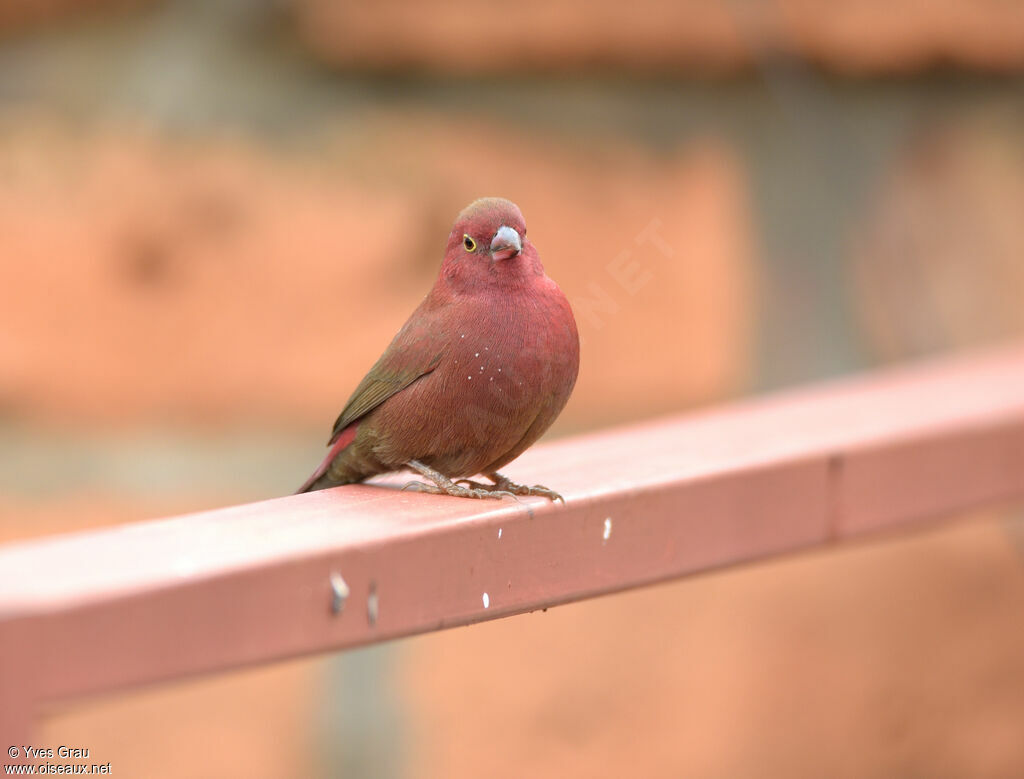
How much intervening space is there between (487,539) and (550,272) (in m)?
1.03

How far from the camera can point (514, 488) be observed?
1.48 m

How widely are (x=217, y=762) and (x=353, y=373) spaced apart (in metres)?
0.57

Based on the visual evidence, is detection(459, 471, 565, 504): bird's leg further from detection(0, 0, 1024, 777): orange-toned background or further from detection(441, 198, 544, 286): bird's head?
detection(0, 0, 1024, 777): orange-toned background

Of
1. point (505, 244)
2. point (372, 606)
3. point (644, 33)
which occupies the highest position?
point (644, 33)

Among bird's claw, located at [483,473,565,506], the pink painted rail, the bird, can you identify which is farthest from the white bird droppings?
the bird

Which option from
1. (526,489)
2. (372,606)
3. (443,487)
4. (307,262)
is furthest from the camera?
(307,262)

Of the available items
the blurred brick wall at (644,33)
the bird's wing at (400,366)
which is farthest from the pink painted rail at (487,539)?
the blurred brick wall at (644,33)

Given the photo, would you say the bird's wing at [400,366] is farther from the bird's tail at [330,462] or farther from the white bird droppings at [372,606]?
the white bird droppings at [372,606]

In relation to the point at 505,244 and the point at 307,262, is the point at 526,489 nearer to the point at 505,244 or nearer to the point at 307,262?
the point at 505,244

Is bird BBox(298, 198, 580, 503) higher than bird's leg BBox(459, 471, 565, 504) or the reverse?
higher

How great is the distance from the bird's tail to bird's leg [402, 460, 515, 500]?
0.36 ft

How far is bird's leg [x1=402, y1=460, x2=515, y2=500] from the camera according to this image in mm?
1474

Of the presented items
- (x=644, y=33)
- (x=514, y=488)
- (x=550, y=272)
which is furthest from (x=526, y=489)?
(x=644, y=33)

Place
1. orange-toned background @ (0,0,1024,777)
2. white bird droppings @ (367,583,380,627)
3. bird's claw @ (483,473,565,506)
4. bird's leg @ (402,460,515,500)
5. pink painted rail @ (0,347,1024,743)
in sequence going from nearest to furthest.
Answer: pink painted rail @ (0,347,1024,743) → white bird droppings @ (367,583,380,627) → bird's claw @ (483,473,565,506) → bird's leg @ (402,460,515,500) → orange-toned background @ (0,0,1024,777)
